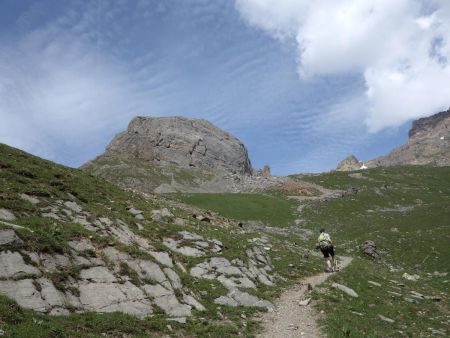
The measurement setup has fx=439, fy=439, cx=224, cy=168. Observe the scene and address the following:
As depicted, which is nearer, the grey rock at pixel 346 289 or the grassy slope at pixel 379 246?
the grassy slope at pixel 379 246

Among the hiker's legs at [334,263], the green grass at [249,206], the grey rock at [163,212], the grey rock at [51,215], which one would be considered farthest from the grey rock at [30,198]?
the green grass at [249,206]

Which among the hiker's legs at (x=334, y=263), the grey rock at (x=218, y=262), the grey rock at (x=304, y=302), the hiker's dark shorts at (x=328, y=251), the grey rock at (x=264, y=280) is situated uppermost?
the hiker's dark shorts at (x=328, y=251)

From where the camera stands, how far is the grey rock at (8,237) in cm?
1991

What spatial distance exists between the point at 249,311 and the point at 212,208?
2106 inches

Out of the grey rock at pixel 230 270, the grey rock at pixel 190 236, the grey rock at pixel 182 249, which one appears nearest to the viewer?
the grey rock at pixel 230 270

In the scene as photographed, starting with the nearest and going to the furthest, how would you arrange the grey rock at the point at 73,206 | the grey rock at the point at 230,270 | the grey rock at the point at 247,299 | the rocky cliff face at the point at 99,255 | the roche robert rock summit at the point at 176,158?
the rocky cliff face at the point at 99,255 < the grey rock at the point at 247,299 < the grey rock at the point at 230,270 < the grey rock at the point at 73,206 < the roche robert rock summit at the point at 176,158

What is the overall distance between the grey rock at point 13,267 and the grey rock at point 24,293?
1.42 ft

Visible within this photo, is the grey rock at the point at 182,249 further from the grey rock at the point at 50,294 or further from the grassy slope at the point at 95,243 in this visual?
the grey rock at the point at 50,294

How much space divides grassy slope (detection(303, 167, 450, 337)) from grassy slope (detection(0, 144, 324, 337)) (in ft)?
16.2

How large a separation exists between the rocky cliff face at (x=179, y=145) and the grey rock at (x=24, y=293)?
384 ft

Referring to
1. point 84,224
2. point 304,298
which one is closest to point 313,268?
point 304,298

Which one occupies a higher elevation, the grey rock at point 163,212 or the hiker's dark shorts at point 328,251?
the grey rock at point 163,212

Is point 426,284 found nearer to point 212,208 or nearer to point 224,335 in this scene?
point 224,335

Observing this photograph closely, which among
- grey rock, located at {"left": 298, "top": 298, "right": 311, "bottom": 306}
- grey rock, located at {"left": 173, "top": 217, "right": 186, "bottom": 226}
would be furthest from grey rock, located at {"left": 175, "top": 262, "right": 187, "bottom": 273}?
grey rock, located at {"left": 173, "top": 217, "right": 186, "bottom": 226}
